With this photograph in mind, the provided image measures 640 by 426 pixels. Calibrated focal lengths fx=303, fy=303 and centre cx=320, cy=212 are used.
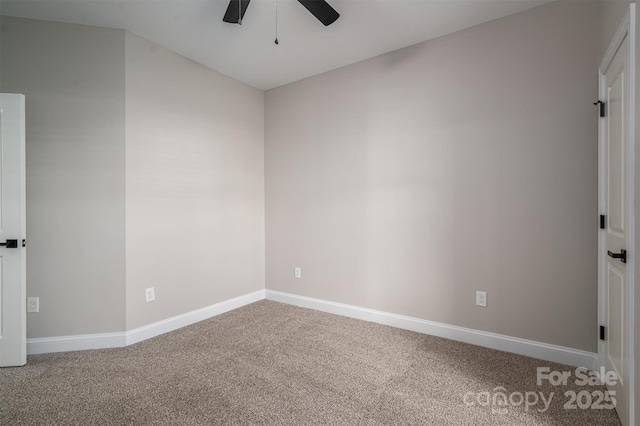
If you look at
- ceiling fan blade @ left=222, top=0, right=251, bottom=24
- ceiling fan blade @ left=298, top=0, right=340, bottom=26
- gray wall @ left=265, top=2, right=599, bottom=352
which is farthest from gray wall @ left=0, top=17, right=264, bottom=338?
ceiling fan blade @ left=298, top=0, right=340, bottom=26

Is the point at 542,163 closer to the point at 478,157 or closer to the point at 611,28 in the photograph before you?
the point at 478,157

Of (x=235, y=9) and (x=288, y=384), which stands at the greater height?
(x=235, y=9)

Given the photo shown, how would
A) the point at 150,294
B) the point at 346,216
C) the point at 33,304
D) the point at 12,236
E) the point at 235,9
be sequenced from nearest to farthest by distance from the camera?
the point at 235,9 < the point at 12,236 < the point at 33,304 < the point at 150,294 < the point at 346,216

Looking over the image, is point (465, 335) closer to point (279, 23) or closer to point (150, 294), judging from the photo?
point (150, 294)

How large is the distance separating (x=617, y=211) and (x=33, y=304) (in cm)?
418

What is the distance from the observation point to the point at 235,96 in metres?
3.63

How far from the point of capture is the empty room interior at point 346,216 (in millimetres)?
1885

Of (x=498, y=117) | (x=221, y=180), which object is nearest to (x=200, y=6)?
(x=221, y=180)

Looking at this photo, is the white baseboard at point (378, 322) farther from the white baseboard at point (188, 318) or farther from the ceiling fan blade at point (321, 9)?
the ceiling fan blade at point (321, 9)

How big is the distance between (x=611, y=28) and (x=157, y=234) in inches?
146

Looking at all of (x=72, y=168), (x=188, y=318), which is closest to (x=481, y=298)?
(x=188, y=318)

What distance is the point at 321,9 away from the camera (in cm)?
204

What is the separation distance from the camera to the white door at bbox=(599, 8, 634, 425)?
1532mm

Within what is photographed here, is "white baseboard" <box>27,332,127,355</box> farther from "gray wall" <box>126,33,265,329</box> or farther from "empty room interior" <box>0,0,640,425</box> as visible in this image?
"gray wall" <box>126,33,265,329</box>
